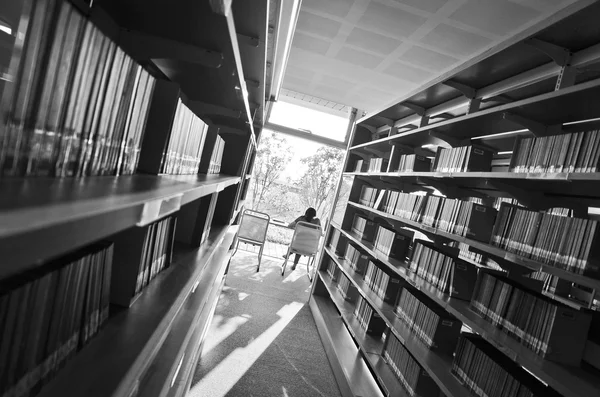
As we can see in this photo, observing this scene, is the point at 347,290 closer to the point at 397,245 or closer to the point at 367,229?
the point at 367,229

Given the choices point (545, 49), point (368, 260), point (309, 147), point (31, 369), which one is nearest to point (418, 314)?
point (368, 260)

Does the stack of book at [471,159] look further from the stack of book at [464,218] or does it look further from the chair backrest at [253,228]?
the chair backrest at [253,228]

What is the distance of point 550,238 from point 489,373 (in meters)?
0.69

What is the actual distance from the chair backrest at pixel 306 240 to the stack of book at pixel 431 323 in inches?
128

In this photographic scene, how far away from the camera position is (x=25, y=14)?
0.53 m

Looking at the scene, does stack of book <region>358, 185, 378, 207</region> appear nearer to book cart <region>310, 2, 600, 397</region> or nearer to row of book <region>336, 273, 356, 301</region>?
book cart <region>310, 2, 600, 397</region>

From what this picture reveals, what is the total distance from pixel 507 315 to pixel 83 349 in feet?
5.76

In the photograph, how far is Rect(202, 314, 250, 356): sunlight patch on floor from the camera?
3.17 m

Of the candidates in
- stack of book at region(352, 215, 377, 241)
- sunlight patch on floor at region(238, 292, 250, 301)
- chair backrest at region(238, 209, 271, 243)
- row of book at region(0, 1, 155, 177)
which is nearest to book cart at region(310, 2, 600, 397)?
stack of book at region(352, 215, 377, 241)

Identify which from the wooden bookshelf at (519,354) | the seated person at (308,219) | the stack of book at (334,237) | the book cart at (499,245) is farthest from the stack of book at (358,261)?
the seated person at (308,219)

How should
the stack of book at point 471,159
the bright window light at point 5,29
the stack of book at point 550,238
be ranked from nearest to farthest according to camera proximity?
1. the bright window light at point 5,29
2. the stack of book at point 550,238
3. the stack of book at point 471,159

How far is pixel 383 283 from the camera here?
10.3ft

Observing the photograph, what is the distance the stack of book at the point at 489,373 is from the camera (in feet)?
5.42

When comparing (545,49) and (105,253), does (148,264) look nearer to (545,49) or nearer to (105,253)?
(105,253)
